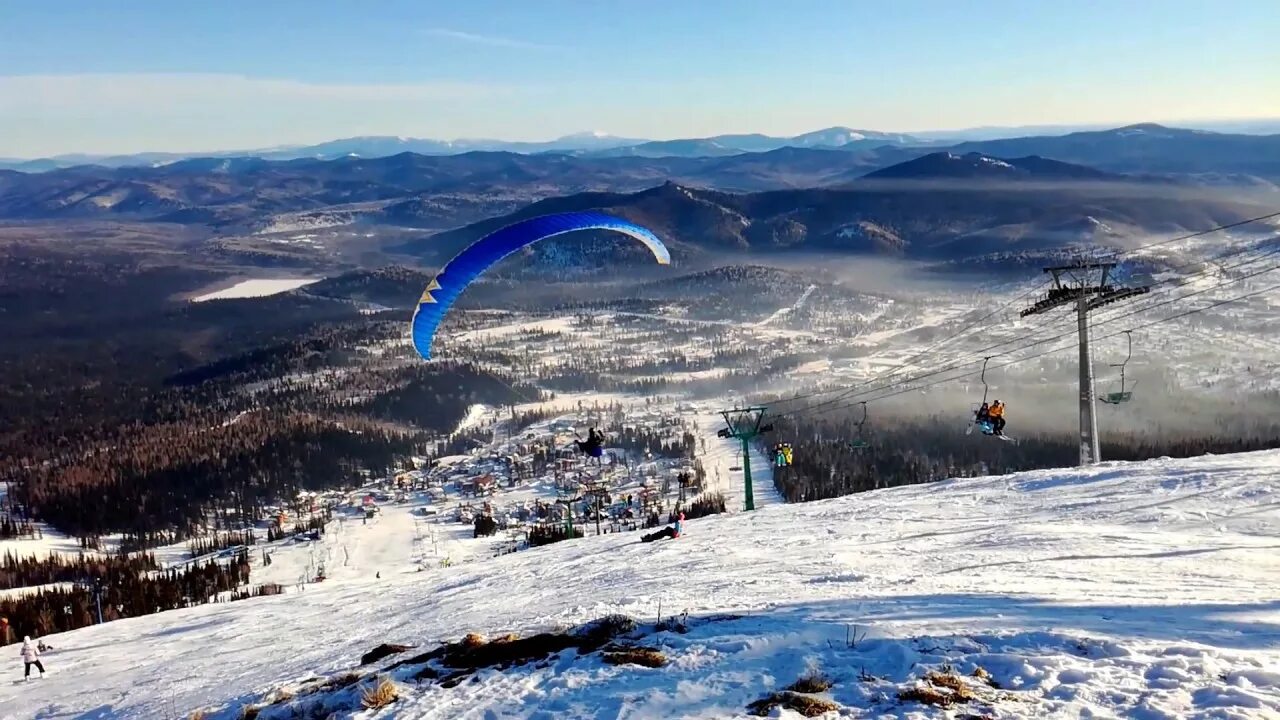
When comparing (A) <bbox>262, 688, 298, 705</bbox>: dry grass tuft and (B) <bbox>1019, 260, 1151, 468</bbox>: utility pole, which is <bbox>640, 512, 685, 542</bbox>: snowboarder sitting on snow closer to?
(B) <bbox>1019, 260, 1151, 468</bbox>: utility pole

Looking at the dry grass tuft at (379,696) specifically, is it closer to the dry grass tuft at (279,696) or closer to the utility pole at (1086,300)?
the dry grass tuft at (279,696)

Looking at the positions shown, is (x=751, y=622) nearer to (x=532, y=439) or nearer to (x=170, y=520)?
(x=170, y=520)

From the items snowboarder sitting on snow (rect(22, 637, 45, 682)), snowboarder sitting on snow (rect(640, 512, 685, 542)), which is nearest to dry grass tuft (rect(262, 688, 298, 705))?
snowboarder sitting on snow (rect(22, 637, 45, 682))

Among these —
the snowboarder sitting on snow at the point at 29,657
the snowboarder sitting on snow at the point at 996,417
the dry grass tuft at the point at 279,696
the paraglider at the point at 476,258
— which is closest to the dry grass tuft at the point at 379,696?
the dry grass tuft at the point at 279,696

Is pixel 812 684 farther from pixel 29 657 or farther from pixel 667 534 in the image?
pixel 29 657

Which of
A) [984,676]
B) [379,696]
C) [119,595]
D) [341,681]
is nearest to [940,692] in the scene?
[984,676]

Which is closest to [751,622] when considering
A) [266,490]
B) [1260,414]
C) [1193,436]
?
[266,490]
